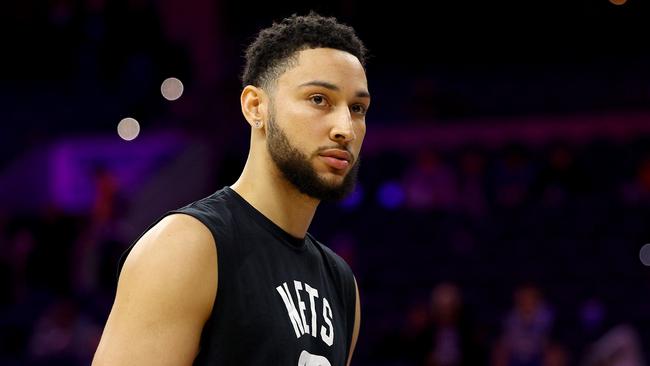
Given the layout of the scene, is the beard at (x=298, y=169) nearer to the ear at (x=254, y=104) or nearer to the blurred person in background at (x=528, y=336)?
the ear at (x=254, y=104)

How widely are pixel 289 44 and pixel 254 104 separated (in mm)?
204

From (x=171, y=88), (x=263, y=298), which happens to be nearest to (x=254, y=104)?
(x=263, y=298)

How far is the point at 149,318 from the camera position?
2361 mm

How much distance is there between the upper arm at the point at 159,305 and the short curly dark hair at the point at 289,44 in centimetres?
65

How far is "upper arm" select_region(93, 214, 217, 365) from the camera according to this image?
7.73ft

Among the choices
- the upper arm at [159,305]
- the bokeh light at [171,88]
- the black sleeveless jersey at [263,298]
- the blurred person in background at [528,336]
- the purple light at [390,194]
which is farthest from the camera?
the bokeh light at [171,88]

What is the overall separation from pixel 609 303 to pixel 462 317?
210 centimetres

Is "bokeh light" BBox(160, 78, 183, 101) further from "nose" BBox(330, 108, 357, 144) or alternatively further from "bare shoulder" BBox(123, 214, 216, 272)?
"bare shoulder" BBox(123, 214, 216, 272)

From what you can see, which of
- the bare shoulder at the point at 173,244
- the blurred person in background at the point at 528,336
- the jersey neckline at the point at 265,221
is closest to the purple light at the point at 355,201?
the blurred person in background at the point at 528,336

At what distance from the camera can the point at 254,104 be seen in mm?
2908

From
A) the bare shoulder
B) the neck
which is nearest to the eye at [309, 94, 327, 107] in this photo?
the neck

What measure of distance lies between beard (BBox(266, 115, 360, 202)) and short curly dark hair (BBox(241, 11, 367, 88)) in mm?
167

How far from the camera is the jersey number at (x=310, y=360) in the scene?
8.79 feet

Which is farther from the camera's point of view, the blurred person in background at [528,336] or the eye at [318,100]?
the blurred person in background at [528,336]
